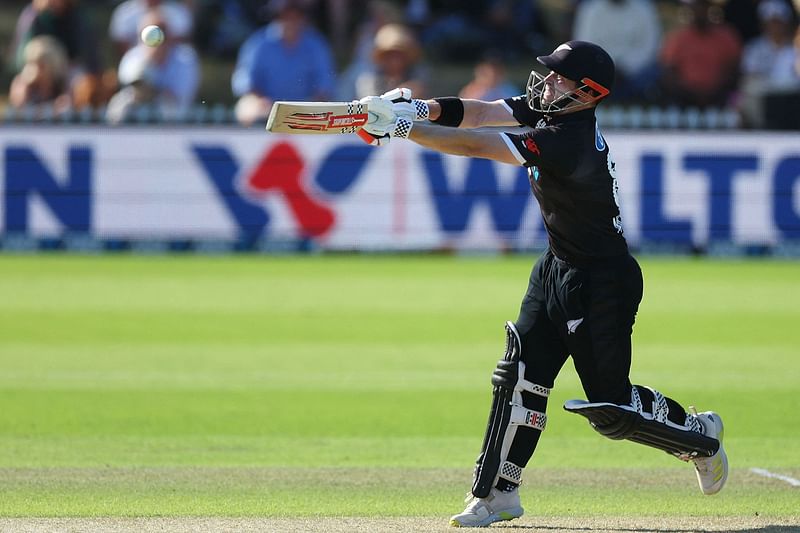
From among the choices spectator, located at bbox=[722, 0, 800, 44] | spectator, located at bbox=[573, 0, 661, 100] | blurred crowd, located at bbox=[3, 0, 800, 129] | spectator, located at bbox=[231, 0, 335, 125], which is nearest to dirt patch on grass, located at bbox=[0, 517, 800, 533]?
blurred crowd, located at bbox=[3, 0, 800, 129]

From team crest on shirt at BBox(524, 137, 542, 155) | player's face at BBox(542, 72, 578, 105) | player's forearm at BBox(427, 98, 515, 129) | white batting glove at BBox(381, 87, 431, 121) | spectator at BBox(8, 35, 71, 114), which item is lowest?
spectator at BBox(8, 35, 71, 114)

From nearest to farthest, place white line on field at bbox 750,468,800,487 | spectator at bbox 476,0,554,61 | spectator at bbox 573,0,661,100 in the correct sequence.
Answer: white line on field at bbox 750,468,800,487, spectator at bbox 573,0,661,100, spectator at bbox 476,0,554,61

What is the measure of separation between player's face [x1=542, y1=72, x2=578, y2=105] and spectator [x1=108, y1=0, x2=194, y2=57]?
1103 centimetres

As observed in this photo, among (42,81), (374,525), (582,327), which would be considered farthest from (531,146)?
(42,81)

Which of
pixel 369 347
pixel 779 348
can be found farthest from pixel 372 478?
pixel 779 348

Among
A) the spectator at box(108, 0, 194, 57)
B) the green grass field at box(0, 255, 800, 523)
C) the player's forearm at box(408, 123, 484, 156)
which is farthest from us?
the spectator at box(108, 0, 194, 57)

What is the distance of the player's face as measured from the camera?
17.5 feet

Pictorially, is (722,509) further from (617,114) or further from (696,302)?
(617,114)

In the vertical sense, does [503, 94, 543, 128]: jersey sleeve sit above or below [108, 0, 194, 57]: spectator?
above

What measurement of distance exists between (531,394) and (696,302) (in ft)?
22.0

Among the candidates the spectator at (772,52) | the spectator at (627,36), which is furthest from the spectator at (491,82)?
the spectator at (772,52)

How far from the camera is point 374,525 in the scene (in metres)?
5.30

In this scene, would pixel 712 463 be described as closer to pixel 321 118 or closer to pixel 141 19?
pixel 321 118

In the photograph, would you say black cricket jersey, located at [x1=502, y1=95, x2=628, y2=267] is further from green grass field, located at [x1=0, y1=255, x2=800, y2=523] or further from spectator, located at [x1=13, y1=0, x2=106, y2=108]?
spectator, located at [x1=13, y1=0, x2=106, y2=108]
